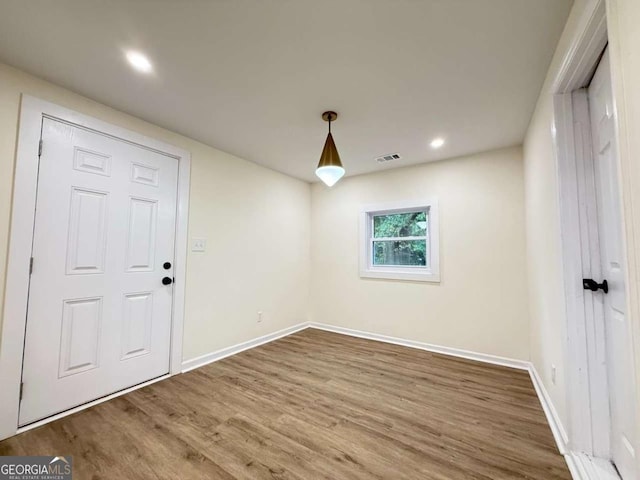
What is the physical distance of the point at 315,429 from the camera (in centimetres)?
185

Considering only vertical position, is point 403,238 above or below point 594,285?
above

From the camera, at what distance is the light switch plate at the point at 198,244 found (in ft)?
9.48

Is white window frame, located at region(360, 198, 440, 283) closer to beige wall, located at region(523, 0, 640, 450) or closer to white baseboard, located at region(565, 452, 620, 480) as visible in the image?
beige wall, located at region(523, 0, 640, 450)

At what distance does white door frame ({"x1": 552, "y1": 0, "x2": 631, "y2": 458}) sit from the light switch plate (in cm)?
304

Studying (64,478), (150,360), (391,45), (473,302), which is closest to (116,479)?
(64,478)

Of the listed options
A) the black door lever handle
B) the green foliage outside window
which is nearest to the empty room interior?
the black door lever handle

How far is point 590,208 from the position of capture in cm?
151

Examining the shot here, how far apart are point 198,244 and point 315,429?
2.10m

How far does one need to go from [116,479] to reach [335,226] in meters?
3.50

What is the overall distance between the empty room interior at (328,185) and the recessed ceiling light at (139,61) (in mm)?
Answer: 17

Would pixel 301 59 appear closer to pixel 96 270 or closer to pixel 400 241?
pixel 96 270

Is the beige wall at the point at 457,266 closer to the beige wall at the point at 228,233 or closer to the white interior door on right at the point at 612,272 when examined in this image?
the beige wall at the point at 228,233

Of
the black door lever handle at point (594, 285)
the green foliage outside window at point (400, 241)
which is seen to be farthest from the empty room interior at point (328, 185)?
the green foliage outside window at point (400, 241)

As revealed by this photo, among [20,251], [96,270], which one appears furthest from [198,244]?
[20,251]
